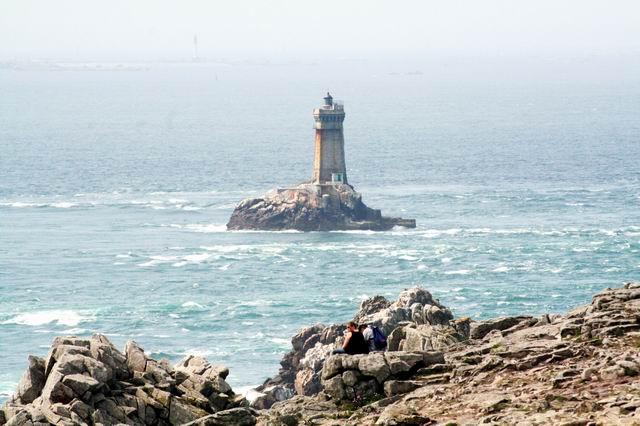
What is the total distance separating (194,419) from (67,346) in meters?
4.58

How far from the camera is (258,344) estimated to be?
4599 inches

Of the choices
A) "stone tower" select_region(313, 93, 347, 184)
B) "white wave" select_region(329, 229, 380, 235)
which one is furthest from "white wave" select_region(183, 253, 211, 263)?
"stone tower" select_region(313, 93, 347, 184)

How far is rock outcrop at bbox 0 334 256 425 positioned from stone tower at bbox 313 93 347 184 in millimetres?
144609

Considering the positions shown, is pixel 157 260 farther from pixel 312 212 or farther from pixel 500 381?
pixel 500 381

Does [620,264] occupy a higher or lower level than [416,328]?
lower

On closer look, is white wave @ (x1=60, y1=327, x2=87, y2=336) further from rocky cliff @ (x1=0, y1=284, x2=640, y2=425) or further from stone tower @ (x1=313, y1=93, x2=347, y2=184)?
stone tower @ (x1=313, y1=93, x2=347, y2=184)

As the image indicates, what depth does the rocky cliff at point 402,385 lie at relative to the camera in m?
42.1

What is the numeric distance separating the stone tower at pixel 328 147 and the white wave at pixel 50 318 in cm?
6431

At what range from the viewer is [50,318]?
425ft

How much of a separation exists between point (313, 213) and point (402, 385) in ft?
466

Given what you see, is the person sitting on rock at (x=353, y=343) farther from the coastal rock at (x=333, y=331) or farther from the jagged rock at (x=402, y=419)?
the coastal rock at (x=333, y=331)

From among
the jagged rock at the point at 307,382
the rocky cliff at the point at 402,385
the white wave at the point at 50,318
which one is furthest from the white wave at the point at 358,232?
the rocky cliff at the point at 402,385

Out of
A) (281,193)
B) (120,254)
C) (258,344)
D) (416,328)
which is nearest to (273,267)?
(120,254)

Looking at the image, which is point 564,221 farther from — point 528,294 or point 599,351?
point 599,351
